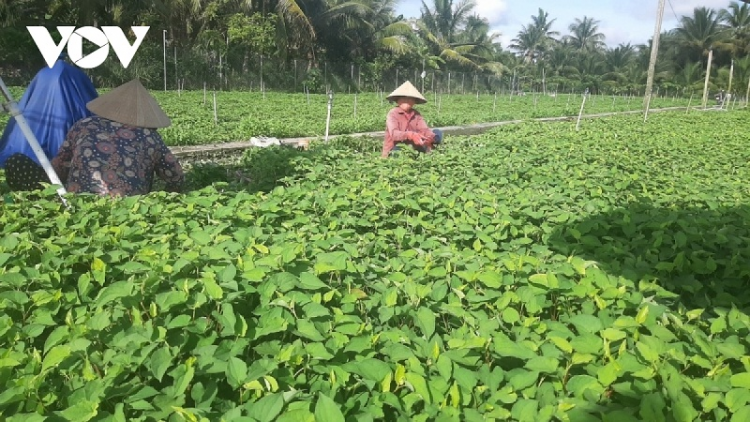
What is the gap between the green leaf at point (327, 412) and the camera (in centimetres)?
115

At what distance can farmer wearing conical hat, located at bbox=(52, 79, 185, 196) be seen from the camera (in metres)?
3.46

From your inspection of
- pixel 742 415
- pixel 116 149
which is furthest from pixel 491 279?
pixel 116 149

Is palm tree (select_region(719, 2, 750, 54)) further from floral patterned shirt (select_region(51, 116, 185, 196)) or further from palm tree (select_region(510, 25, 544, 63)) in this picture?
floral patterned shirt (select_region(51, 116, 185, 196))

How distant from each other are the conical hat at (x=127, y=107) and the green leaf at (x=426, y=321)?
8.94 feet

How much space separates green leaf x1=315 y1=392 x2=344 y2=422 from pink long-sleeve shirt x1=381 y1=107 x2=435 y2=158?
5.07 meters

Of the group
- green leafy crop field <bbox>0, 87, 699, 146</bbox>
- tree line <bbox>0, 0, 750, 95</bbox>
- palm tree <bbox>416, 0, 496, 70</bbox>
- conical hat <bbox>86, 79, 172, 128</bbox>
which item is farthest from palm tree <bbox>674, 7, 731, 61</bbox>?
conical hat <bbox>86, 79, 172, 128</bbox>

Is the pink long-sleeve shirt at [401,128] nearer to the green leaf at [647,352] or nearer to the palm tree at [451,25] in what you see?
the green leaf at [647,352]

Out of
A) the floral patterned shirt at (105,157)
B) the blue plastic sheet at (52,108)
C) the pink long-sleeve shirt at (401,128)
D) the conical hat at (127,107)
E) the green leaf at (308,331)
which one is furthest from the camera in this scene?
the pink long-sleeve shirt at (401,128)

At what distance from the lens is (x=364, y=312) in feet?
6.18

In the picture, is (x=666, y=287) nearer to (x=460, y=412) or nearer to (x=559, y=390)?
(x=559, y=390)

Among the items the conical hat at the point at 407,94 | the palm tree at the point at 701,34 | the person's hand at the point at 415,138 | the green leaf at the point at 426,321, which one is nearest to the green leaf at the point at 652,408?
the green leaf at the point at 426,321

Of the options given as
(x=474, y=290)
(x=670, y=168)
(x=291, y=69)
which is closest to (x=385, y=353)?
(x=474, y=290)

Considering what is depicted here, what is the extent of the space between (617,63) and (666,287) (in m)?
49.0

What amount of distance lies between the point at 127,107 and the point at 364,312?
2647mm
